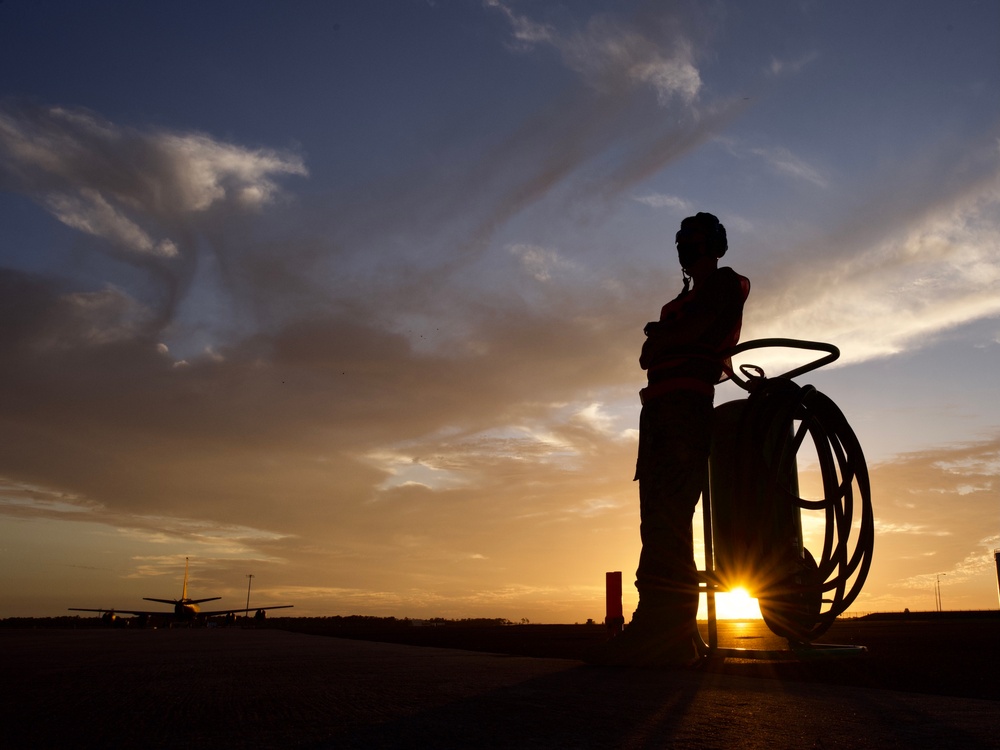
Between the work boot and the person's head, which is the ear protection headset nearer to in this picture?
the person's head

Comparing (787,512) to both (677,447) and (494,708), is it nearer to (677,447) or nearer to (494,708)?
(677,447)

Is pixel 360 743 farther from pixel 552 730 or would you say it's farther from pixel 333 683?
pixel 333 683

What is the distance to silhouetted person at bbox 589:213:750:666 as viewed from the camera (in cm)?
624

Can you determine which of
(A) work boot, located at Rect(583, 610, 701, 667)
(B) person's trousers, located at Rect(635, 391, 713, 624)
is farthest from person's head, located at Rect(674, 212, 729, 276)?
(A) work boot, located at Rect(583, 610, 701, 667)

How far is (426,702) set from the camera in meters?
3.28

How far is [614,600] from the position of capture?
309 inches

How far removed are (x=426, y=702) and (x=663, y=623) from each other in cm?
337

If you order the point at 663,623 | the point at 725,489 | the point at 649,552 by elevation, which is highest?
the point at 725,489

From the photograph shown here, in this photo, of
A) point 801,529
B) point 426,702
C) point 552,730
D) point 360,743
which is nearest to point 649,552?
point 801,529

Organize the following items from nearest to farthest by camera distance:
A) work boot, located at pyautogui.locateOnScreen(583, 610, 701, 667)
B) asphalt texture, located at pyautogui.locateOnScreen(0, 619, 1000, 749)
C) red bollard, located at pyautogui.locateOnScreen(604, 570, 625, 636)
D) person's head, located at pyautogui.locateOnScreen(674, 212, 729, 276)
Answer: asphalt texture, located at pyautogui.locateOnScreen(0, 619, 1000, 749) < work boot, located at pyautogui.locateOnScreen(583, 610, 701, 667) < person's head, located at pyautogui.locateOnScreen(674, 212, 729, 276) < red bollard, located at pyautogui.locateOnScreen(604, 570, 625, 636)

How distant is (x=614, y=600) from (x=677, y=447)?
7.59ft

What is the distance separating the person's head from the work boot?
297cm

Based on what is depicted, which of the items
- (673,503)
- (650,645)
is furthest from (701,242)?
(650,645)

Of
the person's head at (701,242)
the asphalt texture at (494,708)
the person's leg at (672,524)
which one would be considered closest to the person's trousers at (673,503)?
the person's leg at (672,524)
